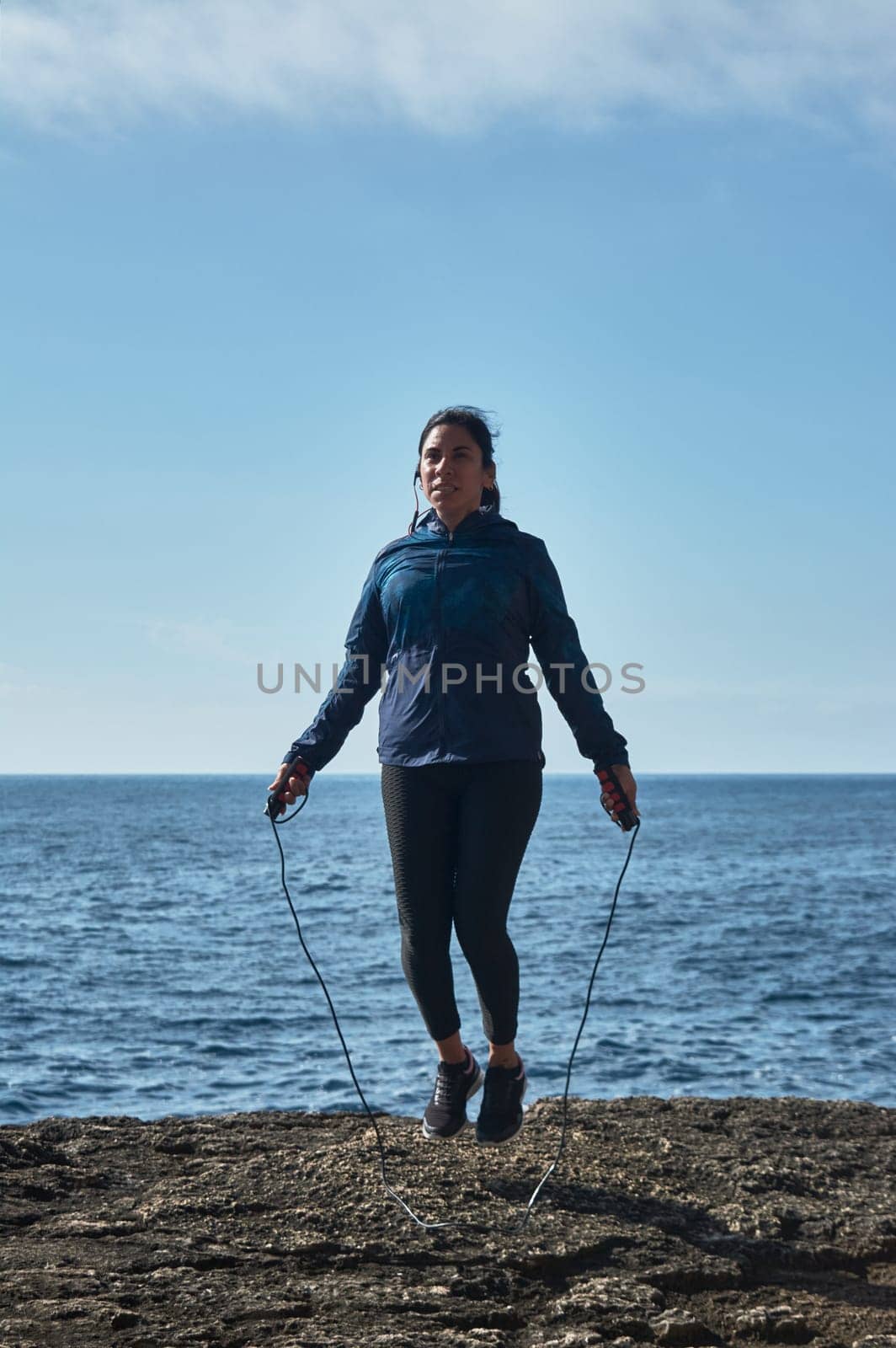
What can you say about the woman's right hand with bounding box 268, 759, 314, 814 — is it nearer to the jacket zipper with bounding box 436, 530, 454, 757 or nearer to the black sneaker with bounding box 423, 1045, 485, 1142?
the jacket zipper with bounding box 436, 530, 454, 757

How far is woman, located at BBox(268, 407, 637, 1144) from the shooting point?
4.32m

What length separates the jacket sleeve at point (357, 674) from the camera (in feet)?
15.8

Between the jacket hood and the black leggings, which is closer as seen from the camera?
the black leggings

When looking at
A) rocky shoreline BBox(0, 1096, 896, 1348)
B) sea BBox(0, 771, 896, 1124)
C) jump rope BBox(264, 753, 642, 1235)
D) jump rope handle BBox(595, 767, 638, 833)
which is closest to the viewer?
rocky shoreline BBox(0, 1096, 896, 1348)

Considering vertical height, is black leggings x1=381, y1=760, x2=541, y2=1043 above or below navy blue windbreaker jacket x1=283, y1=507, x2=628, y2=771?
below

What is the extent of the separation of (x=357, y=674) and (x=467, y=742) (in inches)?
28.4

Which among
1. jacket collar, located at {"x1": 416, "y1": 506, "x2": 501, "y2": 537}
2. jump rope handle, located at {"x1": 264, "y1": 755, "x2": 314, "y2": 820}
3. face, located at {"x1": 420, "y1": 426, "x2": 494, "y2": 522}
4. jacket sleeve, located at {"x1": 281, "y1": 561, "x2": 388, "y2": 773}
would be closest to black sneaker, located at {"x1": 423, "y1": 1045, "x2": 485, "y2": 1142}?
jump rope handle, located at {"x1": 264, "y1": 755, "x2": 314, "y2": 820}

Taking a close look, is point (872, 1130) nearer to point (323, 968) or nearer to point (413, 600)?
point (413, 600)

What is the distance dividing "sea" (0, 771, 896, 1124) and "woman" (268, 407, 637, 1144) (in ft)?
2.01

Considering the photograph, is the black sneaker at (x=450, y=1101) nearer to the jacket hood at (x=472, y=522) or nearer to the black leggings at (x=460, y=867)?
the black leggings at (x=460, y=867)

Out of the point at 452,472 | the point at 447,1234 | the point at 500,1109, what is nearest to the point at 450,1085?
the point at 500,1109

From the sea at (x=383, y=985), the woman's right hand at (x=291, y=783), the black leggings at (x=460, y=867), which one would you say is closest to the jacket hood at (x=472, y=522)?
the black leggings at (x=460, y=867)

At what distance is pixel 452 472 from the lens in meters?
4.61

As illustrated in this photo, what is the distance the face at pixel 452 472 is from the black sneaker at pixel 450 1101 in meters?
2.09
